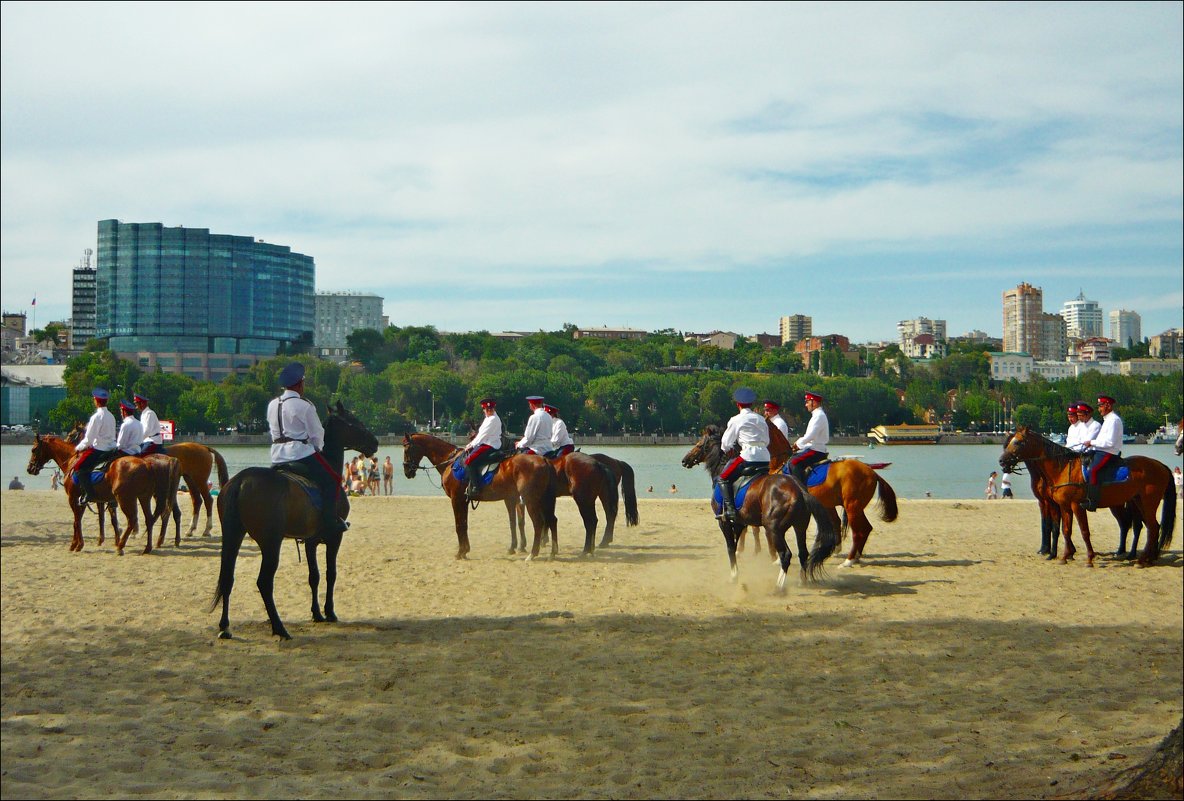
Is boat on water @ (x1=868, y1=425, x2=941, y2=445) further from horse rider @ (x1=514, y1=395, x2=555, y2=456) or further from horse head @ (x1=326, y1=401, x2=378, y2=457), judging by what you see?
horse head @ (x1=326, y1=401, x2=378, y2=457)

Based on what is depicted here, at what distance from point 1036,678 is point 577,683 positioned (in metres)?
3.69

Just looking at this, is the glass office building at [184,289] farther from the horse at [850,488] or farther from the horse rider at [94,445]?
the horse at [850,488]

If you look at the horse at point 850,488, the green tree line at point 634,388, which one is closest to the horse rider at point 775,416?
the horse at point 850,488

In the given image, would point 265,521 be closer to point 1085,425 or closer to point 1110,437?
point 1110,437

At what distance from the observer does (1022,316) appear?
49.4 meters

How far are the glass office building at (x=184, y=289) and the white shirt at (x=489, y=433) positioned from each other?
286 ft

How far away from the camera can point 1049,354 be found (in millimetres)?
36312

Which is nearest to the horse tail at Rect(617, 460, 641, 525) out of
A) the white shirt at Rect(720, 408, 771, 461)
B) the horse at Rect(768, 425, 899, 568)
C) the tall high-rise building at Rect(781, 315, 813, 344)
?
the horse at Rect(768, 425, 899, 568)

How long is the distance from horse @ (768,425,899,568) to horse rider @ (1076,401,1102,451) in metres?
3.36

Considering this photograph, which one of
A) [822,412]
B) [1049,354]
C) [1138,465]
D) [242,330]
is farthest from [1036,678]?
[242,330]

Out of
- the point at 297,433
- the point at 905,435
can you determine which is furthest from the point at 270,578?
the point at 905,435

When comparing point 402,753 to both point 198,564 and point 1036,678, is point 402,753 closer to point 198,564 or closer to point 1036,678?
point 1036,678

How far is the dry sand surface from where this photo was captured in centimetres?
573

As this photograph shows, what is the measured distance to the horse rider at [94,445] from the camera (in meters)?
14.9
